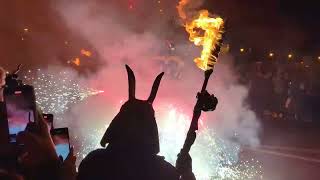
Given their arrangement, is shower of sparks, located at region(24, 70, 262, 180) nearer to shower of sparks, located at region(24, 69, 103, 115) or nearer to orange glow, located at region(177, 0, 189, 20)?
shower of sparks, located at region(24, 69, 103, 115)

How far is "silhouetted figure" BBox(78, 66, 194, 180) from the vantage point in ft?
8.14

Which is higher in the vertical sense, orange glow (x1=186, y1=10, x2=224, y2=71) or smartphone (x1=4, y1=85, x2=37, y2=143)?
orange glow (x1=186, y1=10, x2=224, y2=71)

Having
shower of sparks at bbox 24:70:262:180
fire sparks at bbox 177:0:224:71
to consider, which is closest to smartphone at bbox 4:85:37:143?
fire sparks at bbox 177:0:224:71

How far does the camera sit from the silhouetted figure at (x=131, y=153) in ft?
8.14

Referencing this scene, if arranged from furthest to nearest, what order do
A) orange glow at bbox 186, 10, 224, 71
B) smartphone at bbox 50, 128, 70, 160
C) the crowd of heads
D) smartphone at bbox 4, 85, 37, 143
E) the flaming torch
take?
the crowd of heads
smartphone at bbox 50, 128, 70, 160
orange glow at bbox 186, 10, 224, 71
smartphone at bbox 4, 85, 37, 143
the flaming torch

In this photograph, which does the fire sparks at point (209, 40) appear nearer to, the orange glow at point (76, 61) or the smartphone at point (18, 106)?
the smartphone at point (18, 106)

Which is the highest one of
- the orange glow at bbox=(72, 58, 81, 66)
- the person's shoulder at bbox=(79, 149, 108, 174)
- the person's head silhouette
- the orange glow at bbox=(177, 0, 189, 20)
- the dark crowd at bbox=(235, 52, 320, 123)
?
the dark crowd at bbox=(235, 52, 320, 123)

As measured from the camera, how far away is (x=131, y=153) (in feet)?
8.27

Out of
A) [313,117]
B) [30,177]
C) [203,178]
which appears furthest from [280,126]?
[30,177]

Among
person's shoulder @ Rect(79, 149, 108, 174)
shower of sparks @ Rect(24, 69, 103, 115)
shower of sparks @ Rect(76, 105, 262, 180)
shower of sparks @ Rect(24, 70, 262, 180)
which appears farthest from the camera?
shower of sparks @ Rect(24, 69, 103, 115)

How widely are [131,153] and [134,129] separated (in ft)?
0.46

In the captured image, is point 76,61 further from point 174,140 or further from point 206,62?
point 206,62

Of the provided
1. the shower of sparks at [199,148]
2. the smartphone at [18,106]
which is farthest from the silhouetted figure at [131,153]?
the shower of sparks at [199,148]

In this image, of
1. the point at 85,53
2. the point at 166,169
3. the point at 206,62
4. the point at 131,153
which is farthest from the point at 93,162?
the point at 85,53
